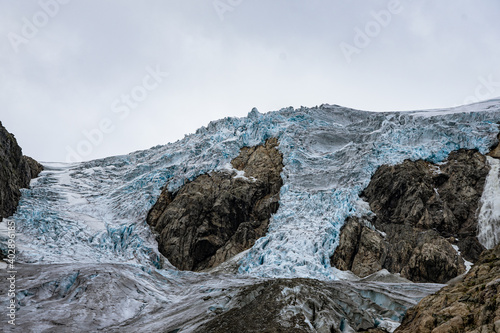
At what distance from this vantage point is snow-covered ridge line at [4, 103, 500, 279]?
2544cm

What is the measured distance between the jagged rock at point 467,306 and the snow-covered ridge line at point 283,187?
12751mm

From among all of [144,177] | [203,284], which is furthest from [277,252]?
[144,177]

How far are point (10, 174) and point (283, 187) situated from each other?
23754 millimetres

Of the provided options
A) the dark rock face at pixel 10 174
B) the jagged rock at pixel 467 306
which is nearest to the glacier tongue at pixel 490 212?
the jagged rock at pixel 467 306

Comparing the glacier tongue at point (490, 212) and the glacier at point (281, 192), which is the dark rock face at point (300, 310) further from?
the glacier tongue at point (490, 212)

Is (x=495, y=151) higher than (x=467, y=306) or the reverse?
higher

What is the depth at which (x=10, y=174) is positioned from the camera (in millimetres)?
A: 29906

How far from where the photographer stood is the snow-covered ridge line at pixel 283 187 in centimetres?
2544

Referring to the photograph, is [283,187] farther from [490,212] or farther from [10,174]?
[10,174]

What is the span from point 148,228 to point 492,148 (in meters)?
30.0

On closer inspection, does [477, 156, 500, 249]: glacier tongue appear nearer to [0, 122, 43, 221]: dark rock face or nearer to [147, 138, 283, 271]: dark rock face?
[147, 138, 283, 271]: dark rock face

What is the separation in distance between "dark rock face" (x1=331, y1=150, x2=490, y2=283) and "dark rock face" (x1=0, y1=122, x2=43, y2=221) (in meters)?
25.0

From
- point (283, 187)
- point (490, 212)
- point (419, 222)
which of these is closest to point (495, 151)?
point (490, 212)

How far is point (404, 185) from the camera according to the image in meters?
29.0
